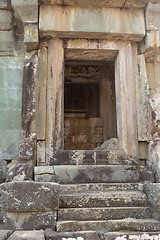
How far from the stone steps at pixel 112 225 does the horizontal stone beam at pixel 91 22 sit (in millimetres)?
2943

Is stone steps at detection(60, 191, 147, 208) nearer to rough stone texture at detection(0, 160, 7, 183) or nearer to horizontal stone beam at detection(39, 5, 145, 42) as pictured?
rough stone texture at detection(0, 160, 7, 183)

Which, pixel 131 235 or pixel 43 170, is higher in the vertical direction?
pixel 43 170

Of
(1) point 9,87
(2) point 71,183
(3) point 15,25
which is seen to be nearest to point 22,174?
(2) point 71,183


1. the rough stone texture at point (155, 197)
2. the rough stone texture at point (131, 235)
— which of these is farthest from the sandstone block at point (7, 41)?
the rough stone texture at point (131, 235)

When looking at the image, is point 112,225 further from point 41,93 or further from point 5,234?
point 41,93

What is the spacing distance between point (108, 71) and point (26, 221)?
5.47 meters

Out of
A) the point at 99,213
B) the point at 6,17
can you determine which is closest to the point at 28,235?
the point at 99,213

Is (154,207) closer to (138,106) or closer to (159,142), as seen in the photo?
(159,142)

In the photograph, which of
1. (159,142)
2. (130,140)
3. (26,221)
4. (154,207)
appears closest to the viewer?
(26,221)

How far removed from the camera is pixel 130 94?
14.0 feet

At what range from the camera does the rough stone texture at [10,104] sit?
432 cm

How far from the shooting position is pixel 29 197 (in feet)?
8.95

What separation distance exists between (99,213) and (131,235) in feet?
1.57

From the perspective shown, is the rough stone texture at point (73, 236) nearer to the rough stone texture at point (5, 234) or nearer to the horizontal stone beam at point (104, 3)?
the rough stone texture at point (5, 234)
